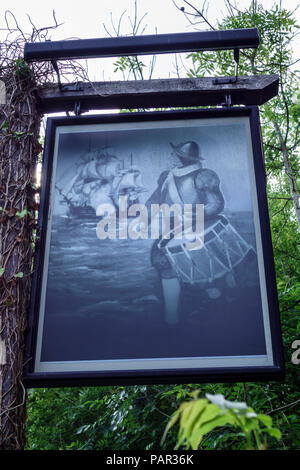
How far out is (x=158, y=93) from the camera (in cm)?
239

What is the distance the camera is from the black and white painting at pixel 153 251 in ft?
6.20

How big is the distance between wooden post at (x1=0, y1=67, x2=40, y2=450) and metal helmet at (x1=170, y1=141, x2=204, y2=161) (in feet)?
2.60

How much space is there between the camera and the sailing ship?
219 centimetres

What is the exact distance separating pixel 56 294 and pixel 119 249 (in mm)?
377

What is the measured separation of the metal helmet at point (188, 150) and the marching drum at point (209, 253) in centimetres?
38

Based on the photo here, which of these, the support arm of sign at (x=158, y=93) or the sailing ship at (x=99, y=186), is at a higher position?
the support arm of sign at (x=158, y=93)

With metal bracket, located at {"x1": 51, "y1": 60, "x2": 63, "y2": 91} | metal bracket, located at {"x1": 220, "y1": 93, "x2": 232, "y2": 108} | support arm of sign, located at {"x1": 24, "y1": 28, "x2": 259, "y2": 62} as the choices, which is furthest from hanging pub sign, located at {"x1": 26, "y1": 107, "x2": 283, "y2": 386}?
support arm of sign, located at {"x1": 24, "y1": 28, "x2": 259, "y2": 62}

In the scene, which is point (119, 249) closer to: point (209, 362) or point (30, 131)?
point (209, 362)

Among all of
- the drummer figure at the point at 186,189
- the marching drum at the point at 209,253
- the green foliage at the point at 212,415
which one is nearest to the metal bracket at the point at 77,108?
the drummer figure at the point at 186,189

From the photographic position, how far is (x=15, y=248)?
6.78 ft

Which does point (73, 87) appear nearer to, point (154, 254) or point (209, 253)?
point (154, 254)

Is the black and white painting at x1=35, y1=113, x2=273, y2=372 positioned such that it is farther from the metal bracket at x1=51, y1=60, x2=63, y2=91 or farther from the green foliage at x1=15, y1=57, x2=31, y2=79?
the green foliage at x1=15, y1=57, x2=31, y2=79

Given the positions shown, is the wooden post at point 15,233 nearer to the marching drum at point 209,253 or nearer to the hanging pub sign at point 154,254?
the hanging pub sign at point 154,254

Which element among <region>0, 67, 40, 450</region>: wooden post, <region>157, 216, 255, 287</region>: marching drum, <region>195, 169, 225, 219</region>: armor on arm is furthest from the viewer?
<region>195, 169, 225, 219</region>: armor on arm
